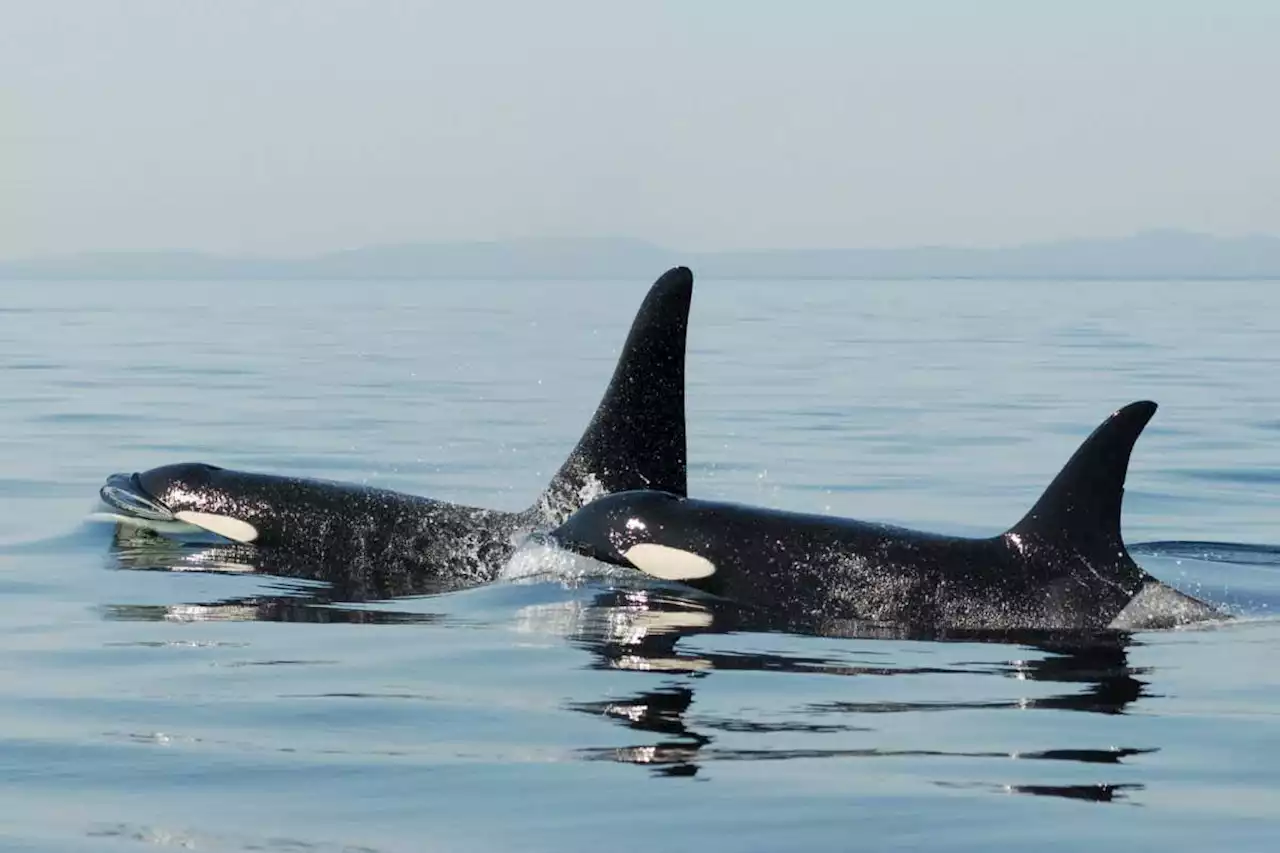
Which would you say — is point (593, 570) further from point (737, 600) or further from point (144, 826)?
point (144, 826)

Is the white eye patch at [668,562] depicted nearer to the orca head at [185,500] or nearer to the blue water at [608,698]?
the blue water at [608,698]

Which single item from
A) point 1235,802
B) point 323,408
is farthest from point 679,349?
point 323,408

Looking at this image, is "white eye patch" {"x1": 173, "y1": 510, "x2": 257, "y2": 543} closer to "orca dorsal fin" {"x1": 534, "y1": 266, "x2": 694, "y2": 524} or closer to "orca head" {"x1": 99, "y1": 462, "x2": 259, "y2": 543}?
"orca head" {"x1": 99, "y1": 462, "x2": 259, "y2": 543}

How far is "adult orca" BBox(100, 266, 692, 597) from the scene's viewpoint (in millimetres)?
13102

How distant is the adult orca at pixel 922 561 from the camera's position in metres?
10.3

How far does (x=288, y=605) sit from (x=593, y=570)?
183cm

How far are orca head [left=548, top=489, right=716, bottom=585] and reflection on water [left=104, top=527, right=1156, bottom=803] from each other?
193mm

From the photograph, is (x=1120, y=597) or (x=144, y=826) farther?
(x=1120, y=597)

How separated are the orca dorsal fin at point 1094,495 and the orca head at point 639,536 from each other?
6.11 feet

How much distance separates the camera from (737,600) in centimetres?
1096

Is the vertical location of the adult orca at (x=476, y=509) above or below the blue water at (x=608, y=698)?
above

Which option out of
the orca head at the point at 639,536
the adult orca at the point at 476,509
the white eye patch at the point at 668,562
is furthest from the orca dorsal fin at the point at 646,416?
the white eye patch at the point at 668,562

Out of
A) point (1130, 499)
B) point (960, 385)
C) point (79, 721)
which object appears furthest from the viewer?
point (960, 385)

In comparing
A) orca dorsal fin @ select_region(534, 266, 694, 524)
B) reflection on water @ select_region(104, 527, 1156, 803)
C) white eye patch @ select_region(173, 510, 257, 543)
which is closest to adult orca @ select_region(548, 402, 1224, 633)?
reflection on water @ select_region(104, 527, 1156, 803)
